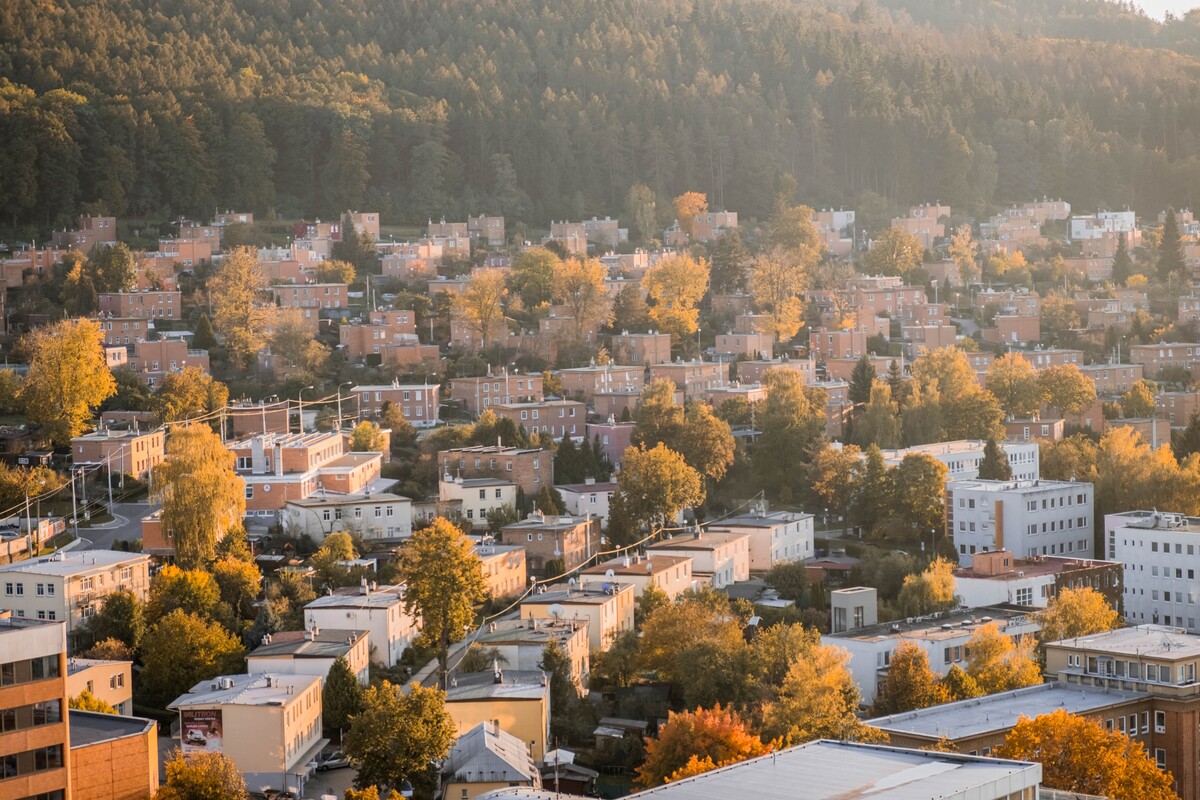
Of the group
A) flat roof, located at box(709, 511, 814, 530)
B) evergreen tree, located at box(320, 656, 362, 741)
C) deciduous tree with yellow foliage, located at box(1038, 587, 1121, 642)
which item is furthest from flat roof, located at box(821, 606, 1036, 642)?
evergreen tree, located at box(320, 656, 362, 741)

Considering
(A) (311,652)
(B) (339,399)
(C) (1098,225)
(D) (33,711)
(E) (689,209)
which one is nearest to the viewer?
(D) (33,711)

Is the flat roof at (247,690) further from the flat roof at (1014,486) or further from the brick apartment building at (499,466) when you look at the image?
the flat roof at (1014,486)

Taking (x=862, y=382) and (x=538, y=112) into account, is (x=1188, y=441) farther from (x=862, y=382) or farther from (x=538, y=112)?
(x=538, y=112)

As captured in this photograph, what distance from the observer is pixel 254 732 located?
21.1 metres

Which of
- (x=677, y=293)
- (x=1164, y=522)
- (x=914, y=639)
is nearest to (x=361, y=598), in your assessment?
(x=914, y=639)

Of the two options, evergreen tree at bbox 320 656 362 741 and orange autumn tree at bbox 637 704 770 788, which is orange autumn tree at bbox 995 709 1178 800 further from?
evergreen tree at bbox 320 656 362 741

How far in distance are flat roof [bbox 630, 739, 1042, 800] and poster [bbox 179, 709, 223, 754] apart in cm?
671

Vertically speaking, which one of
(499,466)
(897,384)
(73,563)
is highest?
(897,384)

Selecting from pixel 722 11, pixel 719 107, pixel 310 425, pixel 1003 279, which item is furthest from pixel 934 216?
pixel 310 425

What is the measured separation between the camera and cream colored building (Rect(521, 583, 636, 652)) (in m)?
25.3

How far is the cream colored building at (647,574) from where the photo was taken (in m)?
27.0

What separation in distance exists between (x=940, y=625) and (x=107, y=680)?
967 centimetres

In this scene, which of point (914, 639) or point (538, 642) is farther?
point (914, 639)

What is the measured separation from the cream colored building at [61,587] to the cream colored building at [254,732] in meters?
4.03
